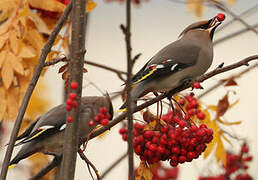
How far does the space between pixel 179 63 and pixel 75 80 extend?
0.85 meters

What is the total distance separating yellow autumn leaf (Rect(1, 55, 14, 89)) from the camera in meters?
1.76

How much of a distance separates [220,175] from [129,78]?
213 cm

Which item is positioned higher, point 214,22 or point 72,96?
point 214,22

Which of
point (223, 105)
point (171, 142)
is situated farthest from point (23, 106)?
point (223, 105)

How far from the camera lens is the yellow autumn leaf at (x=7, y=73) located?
1.76m

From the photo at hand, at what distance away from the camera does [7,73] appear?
5.82 ft

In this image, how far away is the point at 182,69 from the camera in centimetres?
198

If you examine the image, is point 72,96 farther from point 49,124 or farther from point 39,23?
point 49,124

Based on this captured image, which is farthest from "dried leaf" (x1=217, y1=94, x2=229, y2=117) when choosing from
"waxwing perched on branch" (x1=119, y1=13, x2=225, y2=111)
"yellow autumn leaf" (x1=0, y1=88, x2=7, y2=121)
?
"yellow autumn leaf" (x1=0, y1=88, x2=7, y2=121)

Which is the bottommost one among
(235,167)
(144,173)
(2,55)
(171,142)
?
(235,167)

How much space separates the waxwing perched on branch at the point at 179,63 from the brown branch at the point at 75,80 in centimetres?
48

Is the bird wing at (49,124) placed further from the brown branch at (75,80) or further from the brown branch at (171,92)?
the brown branch at (75,80)

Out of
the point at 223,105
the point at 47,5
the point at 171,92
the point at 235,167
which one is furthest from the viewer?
the point at 235,167

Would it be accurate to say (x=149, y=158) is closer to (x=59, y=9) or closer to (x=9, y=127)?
(x=59, y=9)
